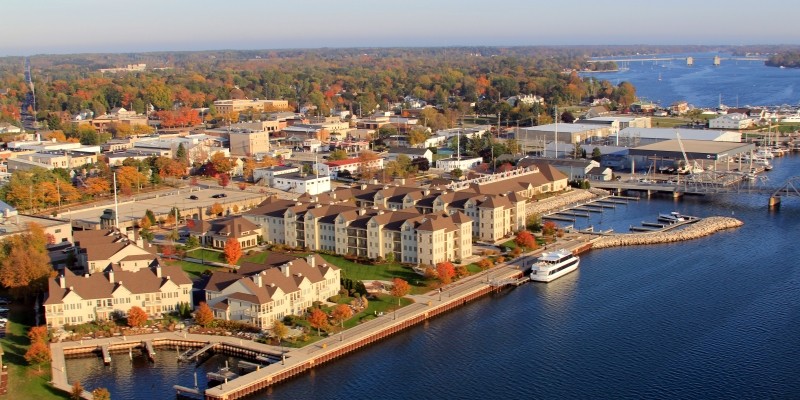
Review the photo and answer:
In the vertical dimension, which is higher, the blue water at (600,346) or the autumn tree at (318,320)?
the autumn tree at (318,320)

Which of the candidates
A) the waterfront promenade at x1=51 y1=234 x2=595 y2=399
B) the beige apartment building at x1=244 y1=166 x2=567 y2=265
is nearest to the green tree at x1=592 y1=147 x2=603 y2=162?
the beige apartment building at x1=244 y1=166 x2=567 y2=265

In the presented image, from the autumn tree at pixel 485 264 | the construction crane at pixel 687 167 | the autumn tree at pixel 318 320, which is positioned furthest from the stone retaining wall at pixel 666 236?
the autumn tree at pixel 318 320

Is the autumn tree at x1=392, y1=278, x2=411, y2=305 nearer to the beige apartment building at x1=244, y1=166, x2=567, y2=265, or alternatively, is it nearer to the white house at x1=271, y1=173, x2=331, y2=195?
the beige apartment building at x1=244, y1=166, x2=567, y2=265

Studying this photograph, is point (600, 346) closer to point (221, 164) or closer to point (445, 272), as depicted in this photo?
point (445, 272)

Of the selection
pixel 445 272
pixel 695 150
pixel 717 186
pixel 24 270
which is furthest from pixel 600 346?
pixel 695 150

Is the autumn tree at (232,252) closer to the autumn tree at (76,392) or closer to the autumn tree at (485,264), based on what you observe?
the autumn tree at (485,264)
